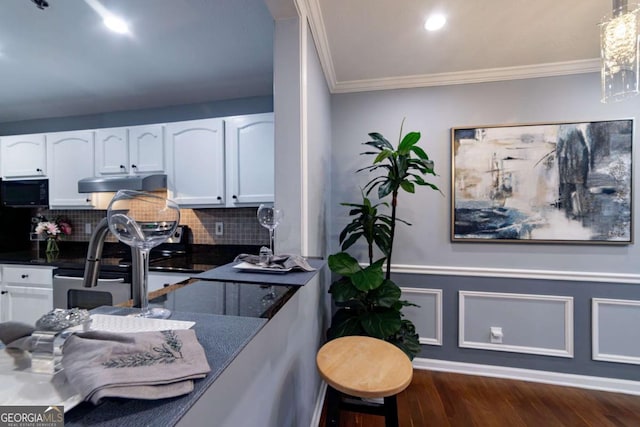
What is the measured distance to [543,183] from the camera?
2172 millimetres

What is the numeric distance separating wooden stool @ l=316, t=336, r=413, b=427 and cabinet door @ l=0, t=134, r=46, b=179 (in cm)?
357

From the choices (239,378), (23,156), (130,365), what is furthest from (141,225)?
(23,156)

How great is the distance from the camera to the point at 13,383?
380 mm

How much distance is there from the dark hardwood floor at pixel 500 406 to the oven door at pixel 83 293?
1.86 m

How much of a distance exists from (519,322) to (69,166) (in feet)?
14.8

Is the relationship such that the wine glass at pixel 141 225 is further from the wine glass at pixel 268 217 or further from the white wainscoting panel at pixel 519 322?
the white wainscoting panel at pixel 519 322

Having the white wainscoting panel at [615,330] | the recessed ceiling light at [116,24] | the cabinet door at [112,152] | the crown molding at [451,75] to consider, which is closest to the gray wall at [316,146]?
the crown molding at [451,75]

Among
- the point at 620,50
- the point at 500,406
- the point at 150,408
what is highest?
the point at 620,50

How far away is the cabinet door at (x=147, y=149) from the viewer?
2.54m

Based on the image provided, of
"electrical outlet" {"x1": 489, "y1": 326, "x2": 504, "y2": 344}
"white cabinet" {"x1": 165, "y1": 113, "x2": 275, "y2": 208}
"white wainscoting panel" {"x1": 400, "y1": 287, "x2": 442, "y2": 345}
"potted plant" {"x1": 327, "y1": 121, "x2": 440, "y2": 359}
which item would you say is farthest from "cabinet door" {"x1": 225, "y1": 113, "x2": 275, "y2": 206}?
"electrical outlet" {"x1": 489, "y1": 326, "x2": 504, "y2": 344}

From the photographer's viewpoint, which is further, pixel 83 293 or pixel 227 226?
pixel 227 226

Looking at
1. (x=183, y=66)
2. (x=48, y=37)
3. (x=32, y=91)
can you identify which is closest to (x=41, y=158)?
(x=32, y=91)

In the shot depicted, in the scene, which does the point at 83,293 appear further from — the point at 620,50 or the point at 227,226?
the point at 620,50

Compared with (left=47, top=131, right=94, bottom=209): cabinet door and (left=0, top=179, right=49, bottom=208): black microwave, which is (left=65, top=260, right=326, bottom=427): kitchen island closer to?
(left=47, top=131, right=94, bottom=209): cabinet door
